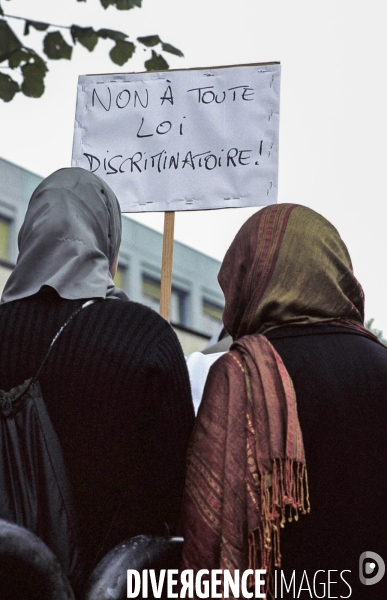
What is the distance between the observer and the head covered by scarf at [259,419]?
1.93m

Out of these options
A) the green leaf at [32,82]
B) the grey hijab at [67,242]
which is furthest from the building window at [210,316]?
the grey hijab at [67,242]

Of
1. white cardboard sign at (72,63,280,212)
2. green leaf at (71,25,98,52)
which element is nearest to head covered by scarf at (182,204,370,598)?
white cardboard sign at (72,63,280,212)

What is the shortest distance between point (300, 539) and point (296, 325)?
18.4 inches

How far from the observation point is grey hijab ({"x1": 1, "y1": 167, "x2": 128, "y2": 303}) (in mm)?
Result: 2096

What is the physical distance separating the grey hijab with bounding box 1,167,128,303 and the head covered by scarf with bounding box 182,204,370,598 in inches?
13.4

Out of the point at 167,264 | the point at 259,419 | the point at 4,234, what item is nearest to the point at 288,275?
the point at 259,419

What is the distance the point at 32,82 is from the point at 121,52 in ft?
Answer: 1.43

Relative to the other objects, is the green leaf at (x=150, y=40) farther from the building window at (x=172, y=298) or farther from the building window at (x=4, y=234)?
the building window at (x=172, y=298)

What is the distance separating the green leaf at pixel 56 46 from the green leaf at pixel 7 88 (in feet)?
0.71

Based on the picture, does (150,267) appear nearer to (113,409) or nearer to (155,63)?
(155,63)

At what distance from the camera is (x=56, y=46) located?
14.1 ft

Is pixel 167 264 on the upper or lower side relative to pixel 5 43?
lower

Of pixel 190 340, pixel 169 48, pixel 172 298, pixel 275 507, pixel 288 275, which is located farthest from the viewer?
pixel 172 298

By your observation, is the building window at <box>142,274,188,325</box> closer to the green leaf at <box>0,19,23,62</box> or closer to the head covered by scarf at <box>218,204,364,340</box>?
the green leaf at <box>0,19,23,62</box>
